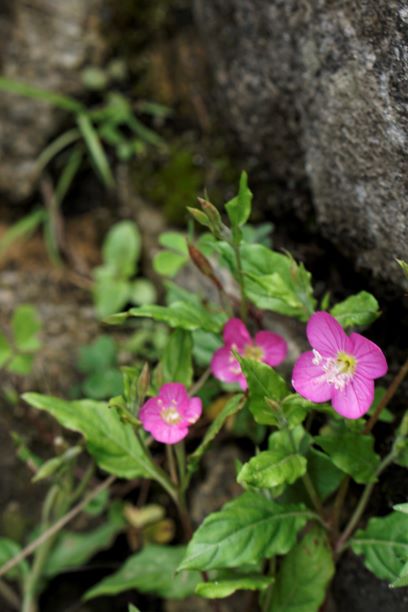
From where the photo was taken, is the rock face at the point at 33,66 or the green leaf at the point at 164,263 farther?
the rock face at the point at 33,66

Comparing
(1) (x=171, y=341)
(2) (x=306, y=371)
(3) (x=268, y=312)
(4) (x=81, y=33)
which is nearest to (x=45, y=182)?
(4) (x=81, y=33)

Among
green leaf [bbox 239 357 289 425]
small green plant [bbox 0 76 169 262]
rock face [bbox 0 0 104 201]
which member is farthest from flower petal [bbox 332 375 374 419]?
rock face [bbox 0 0 104 201]

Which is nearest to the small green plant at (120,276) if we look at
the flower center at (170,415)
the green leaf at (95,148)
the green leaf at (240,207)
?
the green leaf at (95,148)

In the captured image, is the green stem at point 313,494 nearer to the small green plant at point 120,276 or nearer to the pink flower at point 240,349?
the pink flower at point 240,349

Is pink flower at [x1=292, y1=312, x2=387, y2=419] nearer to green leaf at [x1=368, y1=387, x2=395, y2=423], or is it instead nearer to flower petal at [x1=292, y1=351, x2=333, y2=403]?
flower petal at [x1=292, y1=351, x2=333, y2=403]

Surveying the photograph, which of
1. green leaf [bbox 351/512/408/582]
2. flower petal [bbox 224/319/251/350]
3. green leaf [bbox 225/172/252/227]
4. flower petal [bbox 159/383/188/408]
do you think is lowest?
green leaf [bbox 351/512/408/582]

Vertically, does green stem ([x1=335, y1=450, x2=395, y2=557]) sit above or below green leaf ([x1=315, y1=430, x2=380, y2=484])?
below
